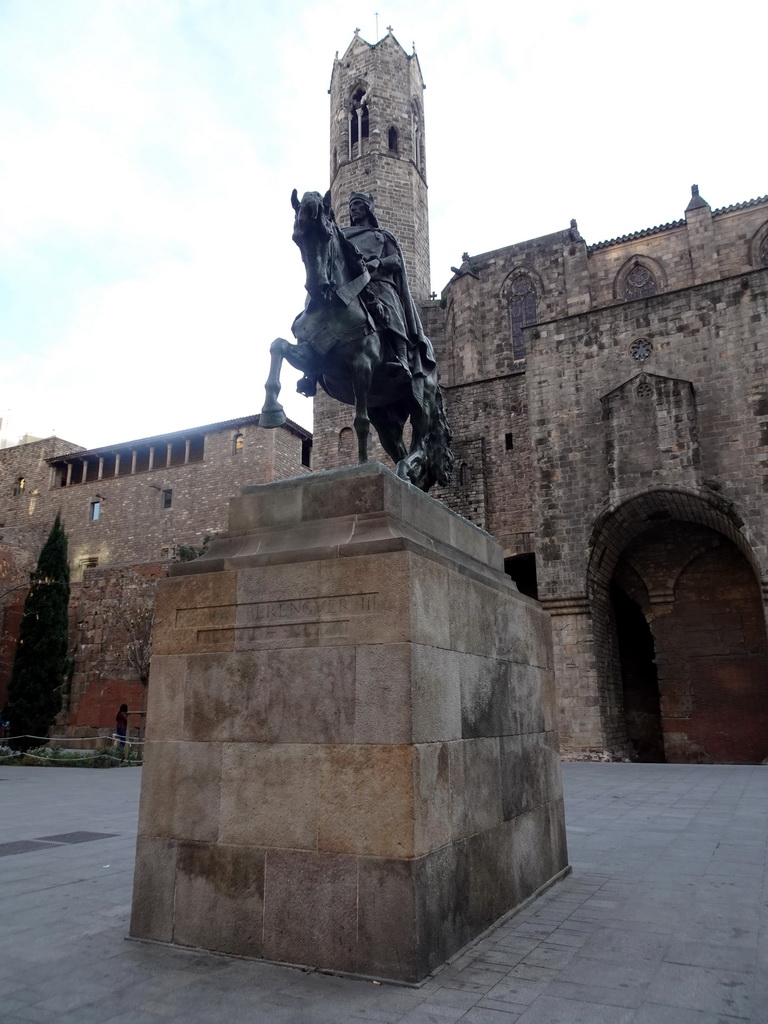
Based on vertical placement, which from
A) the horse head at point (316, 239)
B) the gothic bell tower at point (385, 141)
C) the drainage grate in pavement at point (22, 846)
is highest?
the gothic bell tower at point (385, 141)

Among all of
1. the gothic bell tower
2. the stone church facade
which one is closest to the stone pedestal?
the stone church facade

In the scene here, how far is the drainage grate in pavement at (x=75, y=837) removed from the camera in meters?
7.06

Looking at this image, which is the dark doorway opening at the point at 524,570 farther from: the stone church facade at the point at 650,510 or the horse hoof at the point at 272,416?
the horse hoof at the point at 272,416

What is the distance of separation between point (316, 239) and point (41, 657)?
26294 millimetres

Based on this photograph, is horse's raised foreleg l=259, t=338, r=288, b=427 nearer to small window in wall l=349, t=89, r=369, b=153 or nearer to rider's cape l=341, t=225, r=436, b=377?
rider's cape l=341, t=225, r=436, b=377

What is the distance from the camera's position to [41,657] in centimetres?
2705

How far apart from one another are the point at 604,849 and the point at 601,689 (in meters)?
11.8

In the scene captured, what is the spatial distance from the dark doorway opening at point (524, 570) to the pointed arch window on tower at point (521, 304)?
9822 millimetres

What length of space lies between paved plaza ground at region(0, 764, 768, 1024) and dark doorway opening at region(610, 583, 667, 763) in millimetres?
14583

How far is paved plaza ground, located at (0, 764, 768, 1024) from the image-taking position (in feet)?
9.48

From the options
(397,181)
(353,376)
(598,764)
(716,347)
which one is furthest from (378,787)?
(397,181)

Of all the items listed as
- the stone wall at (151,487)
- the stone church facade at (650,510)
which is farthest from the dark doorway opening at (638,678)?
the stone wall at (151,487)

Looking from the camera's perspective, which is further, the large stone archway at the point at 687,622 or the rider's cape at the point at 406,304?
the large stone archway at the point at 687,622

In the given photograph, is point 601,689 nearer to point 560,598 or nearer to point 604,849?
point 560,598
